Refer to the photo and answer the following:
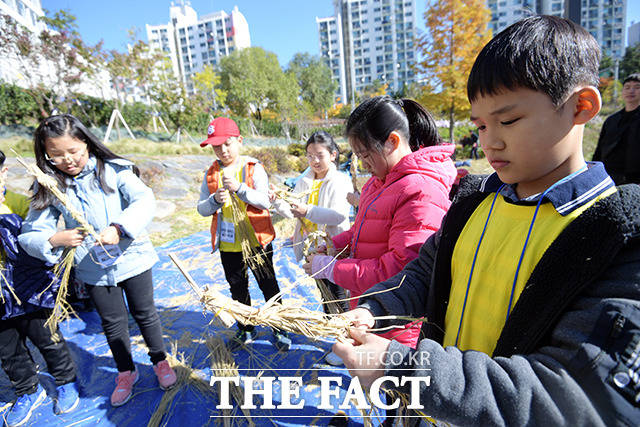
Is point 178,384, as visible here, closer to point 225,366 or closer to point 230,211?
point 225,366

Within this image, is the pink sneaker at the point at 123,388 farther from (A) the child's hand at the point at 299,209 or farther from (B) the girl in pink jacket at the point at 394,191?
(B) the girl in pink jacket at the point at 394,191

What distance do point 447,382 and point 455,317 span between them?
1.24 ft

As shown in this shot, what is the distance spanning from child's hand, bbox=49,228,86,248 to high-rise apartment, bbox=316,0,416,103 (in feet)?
239

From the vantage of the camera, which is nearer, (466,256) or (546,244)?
(546,244)

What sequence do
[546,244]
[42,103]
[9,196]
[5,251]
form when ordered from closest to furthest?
[546,244]
[5,251]
[9,196]
[42,103]

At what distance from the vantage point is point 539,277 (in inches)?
28.7

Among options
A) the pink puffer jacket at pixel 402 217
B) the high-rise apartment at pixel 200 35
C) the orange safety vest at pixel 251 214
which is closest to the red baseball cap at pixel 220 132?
the orange safety vest at pixel 251 214

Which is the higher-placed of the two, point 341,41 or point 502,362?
point 341,41

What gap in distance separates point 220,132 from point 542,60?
2.37 meters

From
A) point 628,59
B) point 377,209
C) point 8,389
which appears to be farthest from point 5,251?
point 628,59

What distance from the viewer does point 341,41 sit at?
2862 inches

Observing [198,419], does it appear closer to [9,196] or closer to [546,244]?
[9,196]

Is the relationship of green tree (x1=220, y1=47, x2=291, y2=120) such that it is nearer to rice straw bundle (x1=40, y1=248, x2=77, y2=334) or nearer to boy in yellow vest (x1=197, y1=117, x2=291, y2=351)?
boy in yellow vest (x1=197, y1=117, x2=291, y2=351)

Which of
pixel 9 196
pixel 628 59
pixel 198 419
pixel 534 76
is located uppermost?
pixel 628 59
